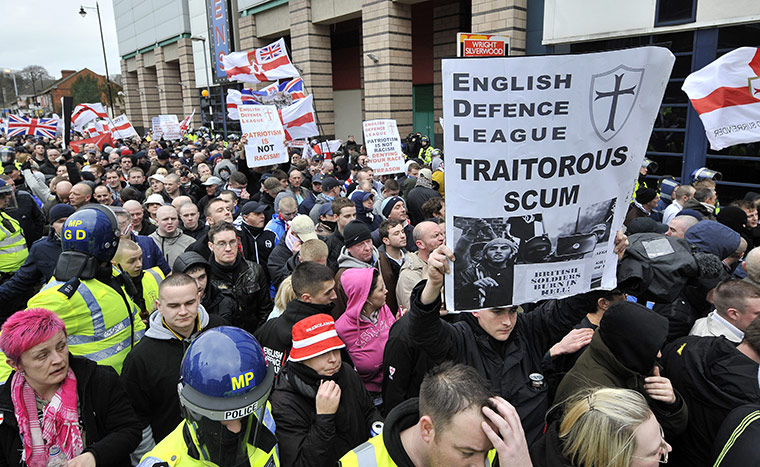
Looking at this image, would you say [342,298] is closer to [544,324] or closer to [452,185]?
[544,324]

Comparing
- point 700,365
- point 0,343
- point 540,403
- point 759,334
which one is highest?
point 0,343

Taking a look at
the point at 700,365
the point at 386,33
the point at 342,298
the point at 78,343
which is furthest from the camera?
the point at 386,33

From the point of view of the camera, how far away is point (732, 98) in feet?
19.7

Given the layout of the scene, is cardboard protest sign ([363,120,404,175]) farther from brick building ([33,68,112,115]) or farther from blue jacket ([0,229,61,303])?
brick building ([33,68,112,115])

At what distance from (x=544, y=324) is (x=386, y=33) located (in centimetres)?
1703

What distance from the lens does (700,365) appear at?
2639 millimetres

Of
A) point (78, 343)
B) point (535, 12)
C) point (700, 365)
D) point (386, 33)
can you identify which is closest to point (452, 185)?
point (700, 365)

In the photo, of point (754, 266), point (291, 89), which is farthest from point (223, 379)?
point (291, 89)

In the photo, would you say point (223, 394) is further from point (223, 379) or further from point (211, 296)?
point (211, 296)

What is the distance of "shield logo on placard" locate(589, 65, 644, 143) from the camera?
2.25 metres

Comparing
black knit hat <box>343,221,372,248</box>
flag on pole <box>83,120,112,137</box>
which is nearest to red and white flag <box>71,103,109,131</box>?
flag on pole <box>83,120,112,137</box>

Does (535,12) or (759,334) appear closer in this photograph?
(759,334)

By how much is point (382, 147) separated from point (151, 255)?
5.76 m

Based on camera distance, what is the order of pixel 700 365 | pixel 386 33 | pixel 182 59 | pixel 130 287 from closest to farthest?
pixel 700 365 → pixel 130 287 → pixel 386 33 → pixel 182 59
